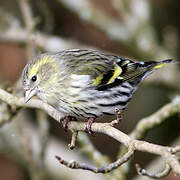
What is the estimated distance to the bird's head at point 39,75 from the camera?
11.5 feet

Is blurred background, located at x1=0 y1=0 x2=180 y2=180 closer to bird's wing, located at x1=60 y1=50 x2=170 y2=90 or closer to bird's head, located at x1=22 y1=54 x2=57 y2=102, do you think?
bird's head, located at x1=22 y1=54 x2=57 y2=102

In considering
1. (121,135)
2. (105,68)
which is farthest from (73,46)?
(121,135)

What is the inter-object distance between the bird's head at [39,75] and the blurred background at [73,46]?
0.51 ft

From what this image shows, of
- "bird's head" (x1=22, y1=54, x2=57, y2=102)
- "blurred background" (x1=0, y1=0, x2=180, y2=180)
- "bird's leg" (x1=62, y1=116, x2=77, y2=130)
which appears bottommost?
"blurred background" (x1=0, y1=0, x2=180, y2=180)

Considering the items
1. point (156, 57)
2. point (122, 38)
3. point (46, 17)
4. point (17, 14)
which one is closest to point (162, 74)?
point (156, 57)

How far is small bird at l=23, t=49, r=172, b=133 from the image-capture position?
3.42 meters

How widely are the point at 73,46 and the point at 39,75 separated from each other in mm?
1575

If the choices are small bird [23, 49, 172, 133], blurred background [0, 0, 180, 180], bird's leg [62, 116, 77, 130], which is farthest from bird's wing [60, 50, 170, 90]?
blurred background [0, 0, 180, 180]

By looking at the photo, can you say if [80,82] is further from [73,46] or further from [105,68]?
Result: [73,46]

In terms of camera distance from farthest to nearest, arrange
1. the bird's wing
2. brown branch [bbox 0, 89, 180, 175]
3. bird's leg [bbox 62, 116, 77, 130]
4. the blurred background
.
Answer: the blurred background
the bird's wing
bird's leg [bbox 62, 116, 77, 130]
brown branch [bbox 0, 89, 180, 175]

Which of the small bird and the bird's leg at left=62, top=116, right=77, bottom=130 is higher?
the small bird

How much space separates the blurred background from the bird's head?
0.51 ft

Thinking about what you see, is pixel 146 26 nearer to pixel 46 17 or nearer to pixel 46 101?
pixel 46 17

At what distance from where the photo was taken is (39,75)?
358 centimetres
